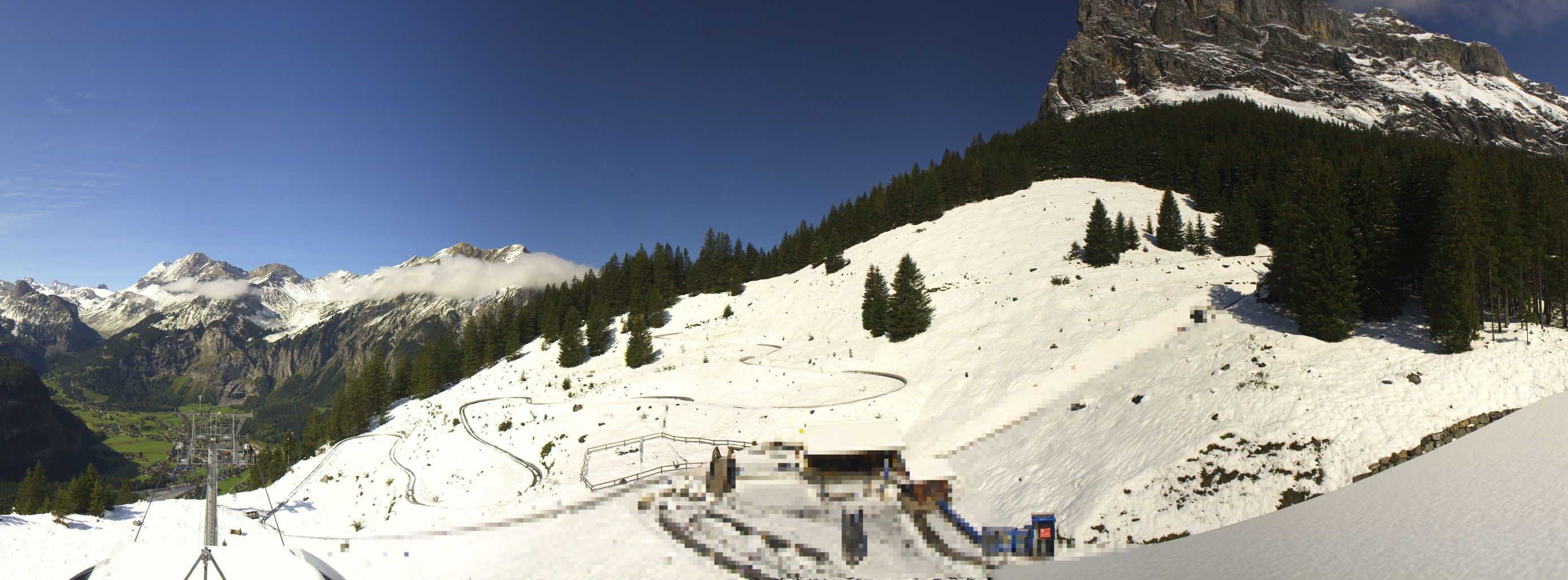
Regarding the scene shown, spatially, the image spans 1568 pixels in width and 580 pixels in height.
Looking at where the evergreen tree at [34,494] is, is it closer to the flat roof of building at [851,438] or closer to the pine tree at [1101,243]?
Answer: the flat roof of building at [851,438]

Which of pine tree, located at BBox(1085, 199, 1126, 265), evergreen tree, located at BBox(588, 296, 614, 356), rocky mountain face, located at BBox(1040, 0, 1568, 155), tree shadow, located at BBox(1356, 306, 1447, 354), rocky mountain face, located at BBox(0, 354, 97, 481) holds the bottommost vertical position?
rocky mountain face, located at BBox(0, 354, 97, 481)

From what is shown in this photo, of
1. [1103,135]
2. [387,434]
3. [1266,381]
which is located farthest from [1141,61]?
[387,434]

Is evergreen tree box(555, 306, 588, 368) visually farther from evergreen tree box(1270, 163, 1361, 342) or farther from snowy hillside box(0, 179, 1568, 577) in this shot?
evergreen tree box(1270, 163, 1361, 342)

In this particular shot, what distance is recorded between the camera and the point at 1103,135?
10256 cm

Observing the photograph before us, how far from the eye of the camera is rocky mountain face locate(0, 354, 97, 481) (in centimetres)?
16638

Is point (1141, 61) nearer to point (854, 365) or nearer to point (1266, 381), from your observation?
point (854, 365)

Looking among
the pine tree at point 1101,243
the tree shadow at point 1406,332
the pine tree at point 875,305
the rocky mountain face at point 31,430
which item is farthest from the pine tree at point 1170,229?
the rocky mountain face at point 31,430

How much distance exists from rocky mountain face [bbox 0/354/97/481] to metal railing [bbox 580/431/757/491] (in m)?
219

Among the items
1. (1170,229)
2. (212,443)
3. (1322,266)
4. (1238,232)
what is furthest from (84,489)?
(1238,232)

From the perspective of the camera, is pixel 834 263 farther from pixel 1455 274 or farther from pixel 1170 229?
pixel 1455 274

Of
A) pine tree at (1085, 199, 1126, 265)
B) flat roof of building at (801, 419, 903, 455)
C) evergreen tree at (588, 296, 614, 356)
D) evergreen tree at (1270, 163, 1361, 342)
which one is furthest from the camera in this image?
evergreen tree at (588, 296, 614, 356)

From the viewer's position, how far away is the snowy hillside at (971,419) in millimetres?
19094

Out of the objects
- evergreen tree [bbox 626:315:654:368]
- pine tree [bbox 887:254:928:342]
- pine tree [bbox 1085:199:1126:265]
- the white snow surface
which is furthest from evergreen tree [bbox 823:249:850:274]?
the white snow surface

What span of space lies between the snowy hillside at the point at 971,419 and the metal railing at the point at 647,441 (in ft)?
1.48
